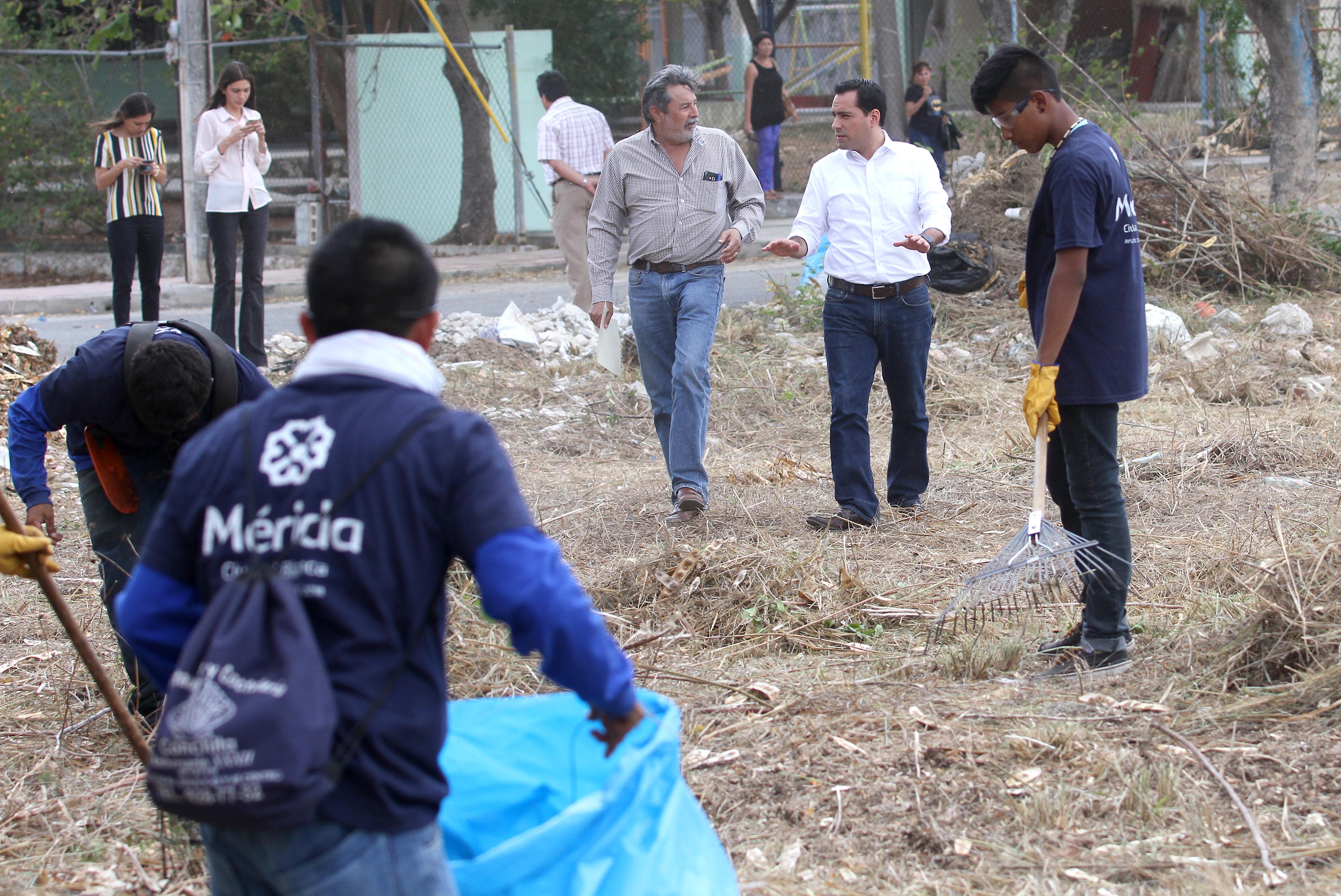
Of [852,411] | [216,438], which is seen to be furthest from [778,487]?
[216,438]

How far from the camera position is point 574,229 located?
9969 millimetres

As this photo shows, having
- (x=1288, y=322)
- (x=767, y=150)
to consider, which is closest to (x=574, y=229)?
(x=1288, y=322)

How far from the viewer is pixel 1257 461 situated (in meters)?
6.19

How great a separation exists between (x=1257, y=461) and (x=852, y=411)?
7.11 feet

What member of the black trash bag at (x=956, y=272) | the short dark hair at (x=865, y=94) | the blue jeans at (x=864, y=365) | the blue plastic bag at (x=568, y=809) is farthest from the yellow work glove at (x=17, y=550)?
the black trash bag at (x=956, y=272)

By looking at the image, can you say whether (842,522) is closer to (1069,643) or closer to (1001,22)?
(1069,643)

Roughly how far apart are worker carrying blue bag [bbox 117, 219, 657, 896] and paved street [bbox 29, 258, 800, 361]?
28.1 feet

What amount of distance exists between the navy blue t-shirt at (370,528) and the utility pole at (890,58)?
13300 millimetres

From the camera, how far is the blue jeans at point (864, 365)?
5508 millimetres

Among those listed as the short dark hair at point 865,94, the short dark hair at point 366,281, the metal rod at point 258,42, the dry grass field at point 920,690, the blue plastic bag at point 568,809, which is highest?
the metal rod at point 258,42

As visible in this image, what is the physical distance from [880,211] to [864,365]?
0.67m

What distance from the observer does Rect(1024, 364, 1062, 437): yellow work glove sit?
357 centimetres

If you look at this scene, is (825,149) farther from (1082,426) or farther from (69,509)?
(1082,426)

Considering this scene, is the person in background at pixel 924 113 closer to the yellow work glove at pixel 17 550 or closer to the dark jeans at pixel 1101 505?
the dark jeans at pixel 1101 505
